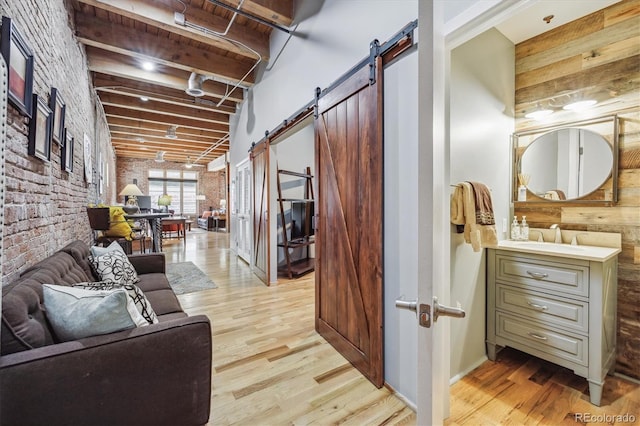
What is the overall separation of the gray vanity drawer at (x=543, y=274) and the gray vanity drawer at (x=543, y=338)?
285 mm

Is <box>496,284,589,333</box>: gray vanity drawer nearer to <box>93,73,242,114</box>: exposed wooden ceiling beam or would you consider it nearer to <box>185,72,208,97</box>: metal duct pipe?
<box>185,72,208,97</box>: metal duct pipe

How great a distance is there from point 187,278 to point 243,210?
1.90m

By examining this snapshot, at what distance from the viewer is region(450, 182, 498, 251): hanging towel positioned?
1.79 metres

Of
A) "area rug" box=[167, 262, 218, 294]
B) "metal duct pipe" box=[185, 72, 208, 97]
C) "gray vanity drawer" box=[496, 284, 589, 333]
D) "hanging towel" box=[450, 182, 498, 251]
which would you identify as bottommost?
"area rug" box=[167, 262, 218, 294]

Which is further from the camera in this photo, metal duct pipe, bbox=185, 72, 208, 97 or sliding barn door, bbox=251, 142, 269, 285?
metal duct pipe, bbox=185, 72, 208, 97

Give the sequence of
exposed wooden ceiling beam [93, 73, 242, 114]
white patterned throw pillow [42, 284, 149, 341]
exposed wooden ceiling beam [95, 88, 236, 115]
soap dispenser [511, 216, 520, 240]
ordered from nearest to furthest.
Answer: white patterned throw pillow [42, 284, 149, 341], soap dispenser [511, 216, 520, 240], exposed wooden ceiling beam [93, 73, 242, 114], exposed wooden ceiling beam [95, 88, 236, 115]

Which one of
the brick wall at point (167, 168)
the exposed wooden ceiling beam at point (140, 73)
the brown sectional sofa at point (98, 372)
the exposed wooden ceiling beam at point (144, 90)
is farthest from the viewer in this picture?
the brick wall at point (167, 168)

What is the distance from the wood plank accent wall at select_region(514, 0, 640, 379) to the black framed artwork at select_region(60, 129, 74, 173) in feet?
14.1

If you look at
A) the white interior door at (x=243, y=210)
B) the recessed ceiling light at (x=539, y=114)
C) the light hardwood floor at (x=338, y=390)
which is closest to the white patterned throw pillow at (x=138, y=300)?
the light hardwood floor at (x=338, y=390)

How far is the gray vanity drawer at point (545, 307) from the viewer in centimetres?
180

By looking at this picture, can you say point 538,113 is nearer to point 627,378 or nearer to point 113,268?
point 627,378

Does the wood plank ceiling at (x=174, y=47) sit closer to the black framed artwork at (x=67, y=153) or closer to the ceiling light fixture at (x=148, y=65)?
the ceiling light fixture at (x=148, y=65)

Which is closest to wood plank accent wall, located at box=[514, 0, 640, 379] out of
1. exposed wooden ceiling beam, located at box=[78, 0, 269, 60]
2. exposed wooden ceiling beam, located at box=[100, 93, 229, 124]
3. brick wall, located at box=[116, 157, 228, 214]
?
exposed wooden ceiling beam, located at box=[78, 0, 269, 60]

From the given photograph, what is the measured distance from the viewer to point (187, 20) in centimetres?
314
